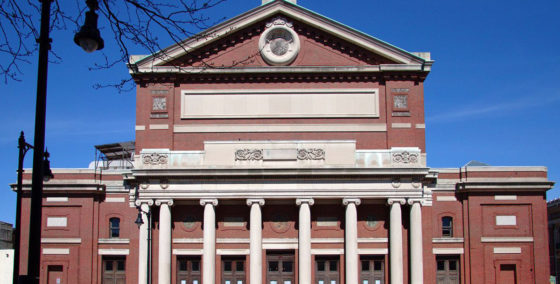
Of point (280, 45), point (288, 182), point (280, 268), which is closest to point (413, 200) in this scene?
point (288, 182)

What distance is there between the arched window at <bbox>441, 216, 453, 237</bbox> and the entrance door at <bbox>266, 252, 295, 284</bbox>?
366 inches

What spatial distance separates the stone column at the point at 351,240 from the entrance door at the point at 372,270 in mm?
1363


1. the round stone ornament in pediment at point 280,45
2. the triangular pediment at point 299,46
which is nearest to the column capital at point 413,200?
the triangular pediment at point 299,46

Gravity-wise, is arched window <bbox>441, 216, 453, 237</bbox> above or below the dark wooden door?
above

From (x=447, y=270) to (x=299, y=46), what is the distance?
51.8 ft

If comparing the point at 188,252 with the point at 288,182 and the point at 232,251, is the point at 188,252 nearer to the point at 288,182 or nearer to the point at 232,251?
the point at 232,251

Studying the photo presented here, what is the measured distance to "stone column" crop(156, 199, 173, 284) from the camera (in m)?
35.2

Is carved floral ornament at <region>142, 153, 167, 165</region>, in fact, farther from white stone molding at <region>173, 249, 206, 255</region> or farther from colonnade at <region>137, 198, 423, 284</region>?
white stone molding at <region>173, 249, 206, 255</region>

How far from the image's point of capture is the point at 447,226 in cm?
3866

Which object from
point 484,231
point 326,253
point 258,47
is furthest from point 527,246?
point 258,47

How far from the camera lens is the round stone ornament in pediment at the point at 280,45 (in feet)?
125

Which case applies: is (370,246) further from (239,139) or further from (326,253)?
(239,139)

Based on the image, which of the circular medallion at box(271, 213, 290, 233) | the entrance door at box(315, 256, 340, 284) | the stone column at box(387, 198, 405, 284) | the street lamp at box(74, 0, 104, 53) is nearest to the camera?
the street lamp at box(74, 0, 104, 53)

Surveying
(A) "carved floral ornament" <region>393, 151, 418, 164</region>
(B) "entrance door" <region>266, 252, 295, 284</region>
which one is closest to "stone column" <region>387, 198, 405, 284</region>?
(A) "carved floral ornament" <region>393, 151, 418, 164</region>
